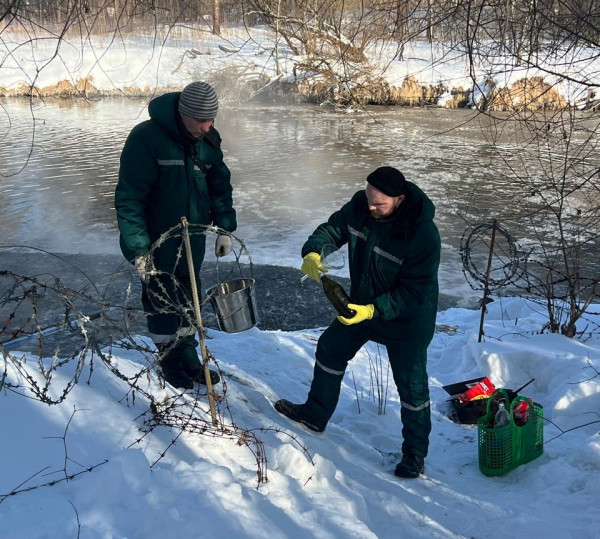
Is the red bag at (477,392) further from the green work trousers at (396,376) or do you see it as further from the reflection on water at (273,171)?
the reflection on water at (273,171)

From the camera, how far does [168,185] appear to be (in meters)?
3.77

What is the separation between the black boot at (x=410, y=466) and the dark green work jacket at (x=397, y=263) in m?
0.71

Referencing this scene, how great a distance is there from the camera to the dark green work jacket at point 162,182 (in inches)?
145

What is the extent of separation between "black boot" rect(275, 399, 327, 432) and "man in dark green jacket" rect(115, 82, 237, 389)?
0.82 metres

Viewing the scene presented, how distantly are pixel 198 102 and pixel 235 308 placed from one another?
1204 millimetres

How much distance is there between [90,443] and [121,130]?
1811cm

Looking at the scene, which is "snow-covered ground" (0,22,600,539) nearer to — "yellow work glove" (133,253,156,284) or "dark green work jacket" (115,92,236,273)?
"dark green work jacket" (115,92,236,273)

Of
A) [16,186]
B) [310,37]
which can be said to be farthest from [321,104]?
[310,37]

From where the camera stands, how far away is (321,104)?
24.2 m

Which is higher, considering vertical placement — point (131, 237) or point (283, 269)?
point (131, 237)

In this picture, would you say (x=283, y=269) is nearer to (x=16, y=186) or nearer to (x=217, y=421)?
(x=217, y=421)

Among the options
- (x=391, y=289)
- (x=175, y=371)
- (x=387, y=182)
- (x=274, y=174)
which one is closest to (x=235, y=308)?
(x=175, y=371)

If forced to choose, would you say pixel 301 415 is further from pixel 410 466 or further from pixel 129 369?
pixel 129 369

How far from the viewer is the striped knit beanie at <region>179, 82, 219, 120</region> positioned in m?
3.59
